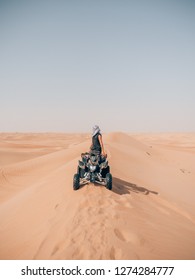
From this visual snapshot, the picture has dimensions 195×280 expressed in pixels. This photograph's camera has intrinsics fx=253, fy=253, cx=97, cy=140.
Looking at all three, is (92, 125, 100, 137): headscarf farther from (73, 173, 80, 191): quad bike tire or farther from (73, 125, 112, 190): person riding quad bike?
(73, 173, 80, 191): quad bike tire

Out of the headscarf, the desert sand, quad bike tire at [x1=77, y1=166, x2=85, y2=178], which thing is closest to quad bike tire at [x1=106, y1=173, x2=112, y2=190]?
the desert sand

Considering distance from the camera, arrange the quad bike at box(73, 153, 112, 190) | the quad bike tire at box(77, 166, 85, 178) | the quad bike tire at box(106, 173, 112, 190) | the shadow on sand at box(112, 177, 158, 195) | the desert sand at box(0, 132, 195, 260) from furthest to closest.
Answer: the shadow on sand at box(112, 177, 158, 195), the quad bike tire at box(77, 166, 85, 178), the quad bike at box(73, 153, 112, 190), the quad bike tire at box(106, 173, 112, 190), the desert sand at box(0, 132, 195, 260)

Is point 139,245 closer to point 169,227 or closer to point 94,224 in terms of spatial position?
point 94,224

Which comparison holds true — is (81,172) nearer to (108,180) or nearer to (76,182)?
(76,182)

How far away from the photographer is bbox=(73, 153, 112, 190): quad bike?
812 centimetres

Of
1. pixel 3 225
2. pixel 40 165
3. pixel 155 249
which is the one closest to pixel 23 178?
pixel 40 165

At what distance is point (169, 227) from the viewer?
6.99m

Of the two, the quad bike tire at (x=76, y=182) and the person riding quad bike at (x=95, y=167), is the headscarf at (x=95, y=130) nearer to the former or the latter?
the person riding quad bike at (x=95, y=167)

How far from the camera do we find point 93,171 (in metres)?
8.12

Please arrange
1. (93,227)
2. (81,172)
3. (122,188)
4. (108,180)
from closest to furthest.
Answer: (93,227), (108,180), (81,172), (122,188)

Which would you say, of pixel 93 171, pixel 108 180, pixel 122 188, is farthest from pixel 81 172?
pixel 122 188

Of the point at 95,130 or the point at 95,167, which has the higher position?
the point at 95,130
